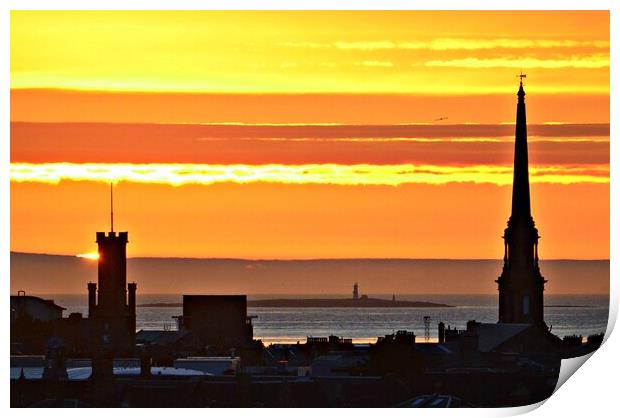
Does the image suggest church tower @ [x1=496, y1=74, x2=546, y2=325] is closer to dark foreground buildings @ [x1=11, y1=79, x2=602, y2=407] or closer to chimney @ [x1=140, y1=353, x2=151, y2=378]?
dark foreground buildings @ [x1=11, y1=79, x2=602, y2=407]

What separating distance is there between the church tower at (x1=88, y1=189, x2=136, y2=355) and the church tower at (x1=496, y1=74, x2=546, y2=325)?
4.57m

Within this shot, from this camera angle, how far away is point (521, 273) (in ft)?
81.5

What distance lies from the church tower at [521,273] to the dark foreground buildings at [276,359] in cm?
2

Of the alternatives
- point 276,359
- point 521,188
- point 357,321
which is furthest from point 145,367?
point 357,321

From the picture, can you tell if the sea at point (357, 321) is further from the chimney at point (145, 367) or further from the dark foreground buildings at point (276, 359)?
the chimney at point (145, 367)

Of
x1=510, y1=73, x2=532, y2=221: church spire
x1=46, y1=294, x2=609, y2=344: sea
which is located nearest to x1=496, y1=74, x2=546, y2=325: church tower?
x1=510, y1=73, x2=532, y2=221: church spire

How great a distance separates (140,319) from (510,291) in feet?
85.8

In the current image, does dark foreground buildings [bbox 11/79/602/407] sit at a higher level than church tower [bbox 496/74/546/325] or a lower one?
lower

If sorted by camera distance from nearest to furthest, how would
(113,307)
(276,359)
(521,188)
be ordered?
1. (276,359)
2. (521,188)
3. (113,307)

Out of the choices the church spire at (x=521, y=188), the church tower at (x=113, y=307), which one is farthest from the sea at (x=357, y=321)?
the church spire at (x=521, y=188)

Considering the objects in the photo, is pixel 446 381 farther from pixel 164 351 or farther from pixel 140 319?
pixel 140 319

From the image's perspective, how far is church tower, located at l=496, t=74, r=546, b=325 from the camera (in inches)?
909

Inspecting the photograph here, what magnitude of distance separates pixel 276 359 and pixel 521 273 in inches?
173

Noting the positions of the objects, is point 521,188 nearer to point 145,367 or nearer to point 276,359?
point 276,359
